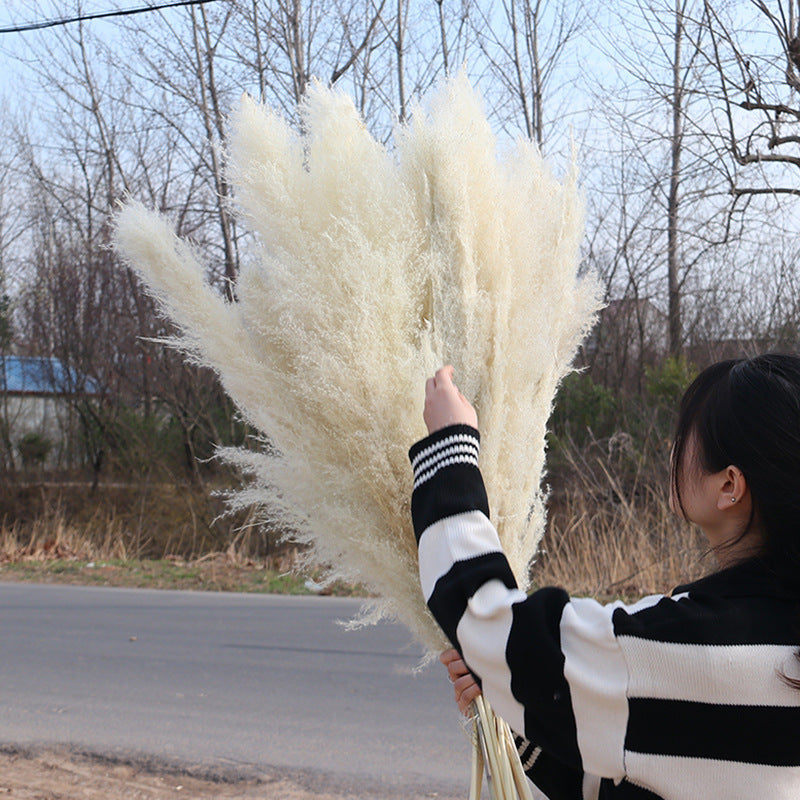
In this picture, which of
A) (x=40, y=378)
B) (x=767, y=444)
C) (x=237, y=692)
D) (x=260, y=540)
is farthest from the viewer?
(x=40, y=378)

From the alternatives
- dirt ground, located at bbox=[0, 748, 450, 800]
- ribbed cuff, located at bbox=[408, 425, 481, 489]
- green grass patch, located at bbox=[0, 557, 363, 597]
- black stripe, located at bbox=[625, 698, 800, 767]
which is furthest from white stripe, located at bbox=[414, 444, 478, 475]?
green grass patch, located at bbox=[0, 557, 363, 597]

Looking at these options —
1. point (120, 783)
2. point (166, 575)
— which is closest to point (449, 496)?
point (120, 783)

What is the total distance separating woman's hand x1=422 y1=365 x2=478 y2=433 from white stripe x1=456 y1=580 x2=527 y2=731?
0.90ft

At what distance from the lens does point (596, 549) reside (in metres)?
8.97

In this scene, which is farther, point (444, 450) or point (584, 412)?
point (584, 412)

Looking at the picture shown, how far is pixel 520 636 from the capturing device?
4.10 ft

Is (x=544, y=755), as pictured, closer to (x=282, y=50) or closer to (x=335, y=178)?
(x=335, y=178)

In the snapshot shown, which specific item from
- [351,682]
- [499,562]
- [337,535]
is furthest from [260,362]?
[351,682]

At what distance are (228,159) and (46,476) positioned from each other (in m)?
17.0

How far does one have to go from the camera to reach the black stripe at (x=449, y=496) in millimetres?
1356

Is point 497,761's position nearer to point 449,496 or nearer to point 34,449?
point 449,496

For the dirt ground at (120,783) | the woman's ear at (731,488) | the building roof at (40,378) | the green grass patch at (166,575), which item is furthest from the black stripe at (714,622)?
the building roof at (40,378)

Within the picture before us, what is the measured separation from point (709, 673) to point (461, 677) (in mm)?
438

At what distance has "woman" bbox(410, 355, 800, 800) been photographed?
3.98 feet
